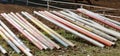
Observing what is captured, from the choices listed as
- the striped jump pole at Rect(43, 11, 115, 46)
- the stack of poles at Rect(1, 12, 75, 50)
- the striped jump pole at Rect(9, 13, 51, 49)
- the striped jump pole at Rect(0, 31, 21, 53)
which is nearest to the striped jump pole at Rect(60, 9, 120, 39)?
the striped jump pole at Rect(43, 11, 115, 46)

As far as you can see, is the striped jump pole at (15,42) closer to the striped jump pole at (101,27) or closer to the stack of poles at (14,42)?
the stack of poles at (14,42)

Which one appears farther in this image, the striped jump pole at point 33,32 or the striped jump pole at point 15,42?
the striped jump pole at point 33,32

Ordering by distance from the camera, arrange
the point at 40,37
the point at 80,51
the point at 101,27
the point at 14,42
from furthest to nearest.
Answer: the point at 101,27, the point at 40,37, the point at 14,42, the point at 80,51

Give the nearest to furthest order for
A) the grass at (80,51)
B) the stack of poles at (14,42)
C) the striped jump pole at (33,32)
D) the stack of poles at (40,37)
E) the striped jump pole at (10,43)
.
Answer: the grass at (80,51) → the stack of poles at (14,42) → the striped jump pole at (10,43) → the stack of poles at (40,37) → the striped jump pole at (33,32)

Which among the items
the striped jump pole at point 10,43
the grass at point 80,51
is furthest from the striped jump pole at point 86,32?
the striped jump pole at point 10,43

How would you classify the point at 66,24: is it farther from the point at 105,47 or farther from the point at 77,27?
the point at 105,47

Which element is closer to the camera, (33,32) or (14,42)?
(14,42)

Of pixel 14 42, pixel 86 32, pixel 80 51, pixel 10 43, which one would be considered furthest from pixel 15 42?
pixel 86 32

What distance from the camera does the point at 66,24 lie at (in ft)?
45.0

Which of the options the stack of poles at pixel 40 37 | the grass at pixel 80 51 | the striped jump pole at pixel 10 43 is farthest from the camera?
the stack of poles at pixel 40 37

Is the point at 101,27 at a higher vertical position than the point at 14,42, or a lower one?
higher

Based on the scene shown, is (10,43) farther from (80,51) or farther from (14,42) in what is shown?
(80,51)

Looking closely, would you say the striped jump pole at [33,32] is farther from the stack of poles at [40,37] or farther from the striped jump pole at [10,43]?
the striped jump pole at [10,43]

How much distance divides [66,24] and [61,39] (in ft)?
7.10
